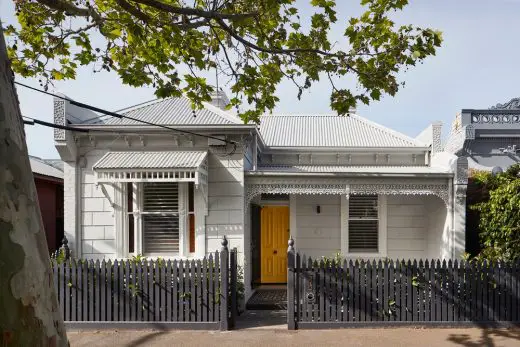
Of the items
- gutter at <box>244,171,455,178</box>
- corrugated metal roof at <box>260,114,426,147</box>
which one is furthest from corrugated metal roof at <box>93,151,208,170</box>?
corrugated metal roof at <box>260,114,426,147</box>

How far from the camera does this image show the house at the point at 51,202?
42.5 feet

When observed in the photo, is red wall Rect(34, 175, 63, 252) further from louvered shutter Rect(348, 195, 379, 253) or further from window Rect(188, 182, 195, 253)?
louvered shutter Rect(348, 195, 379, 253)

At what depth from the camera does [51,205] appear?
13859 millimetres

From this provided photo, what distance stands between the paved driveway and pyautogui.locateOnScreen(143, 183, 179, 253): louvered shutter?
2364mm

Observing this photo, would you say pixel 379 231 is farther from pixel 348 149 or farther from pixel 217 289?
pixel 217 289

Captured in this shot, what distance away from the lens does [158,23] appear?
638 cm

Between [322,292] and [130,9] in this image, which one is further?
[322,292]

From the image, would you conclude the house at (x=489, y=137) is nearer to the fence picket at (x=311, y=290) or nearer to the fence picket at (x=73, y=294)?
the fence picket at (x=311, y=290)

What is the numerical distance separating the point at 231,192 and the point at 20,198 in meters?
7.44

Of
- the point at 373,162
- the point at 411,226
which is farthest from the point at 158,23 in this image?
the point at 411,226

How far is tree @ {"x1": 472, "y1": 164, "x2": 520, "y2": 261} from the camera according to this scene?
8688 mm

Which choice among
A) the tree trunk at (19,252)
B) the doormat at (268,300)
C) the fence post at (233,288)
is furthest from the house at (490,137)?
the tree trunk at (19,252)

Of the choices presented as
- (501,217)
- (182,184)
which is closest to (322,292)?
(182,184)

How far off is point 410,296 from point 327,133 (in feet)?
20.6
